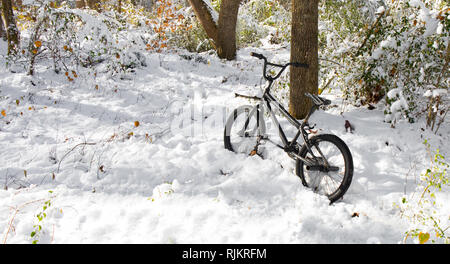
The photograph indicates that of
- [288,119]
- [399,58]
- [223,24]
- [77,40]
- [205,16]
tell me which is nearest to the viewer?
[288,119]

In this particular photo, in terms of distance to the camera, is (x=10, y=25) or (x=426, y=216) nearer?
(x=426, y=216)

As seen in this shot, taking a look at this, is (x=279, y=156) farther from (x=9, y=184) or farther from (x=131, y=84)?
(x=131, y=84)

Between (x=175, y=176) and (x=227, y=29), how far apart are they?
19.0 feet

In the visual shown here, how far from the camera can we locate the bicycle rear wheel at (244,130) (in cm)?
400

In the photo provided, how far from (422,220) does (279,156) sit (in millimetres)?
1773

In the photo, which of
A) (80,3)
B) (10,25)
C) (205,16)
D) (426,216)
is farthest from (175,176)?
(80,3)

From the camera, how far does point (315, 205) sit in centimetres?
299

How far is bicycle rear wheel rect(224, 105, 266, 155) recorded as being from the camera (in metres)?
4.00

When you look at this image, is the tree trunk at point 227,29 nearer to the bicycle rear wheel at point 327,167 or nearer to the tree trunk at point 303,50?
the tree trunk at point 303,50

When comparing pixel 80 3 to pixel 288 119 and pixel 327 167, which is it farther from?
pixel 327 167

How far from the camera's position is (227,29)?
26.9 ft

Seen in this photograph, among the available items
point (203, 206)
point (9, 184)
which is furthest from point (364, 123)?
point (9, 184)

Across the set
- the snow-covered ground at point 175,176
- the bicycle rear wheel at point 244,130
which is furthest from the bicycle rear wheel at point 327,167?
the bicycle rear wheel at point 244,130

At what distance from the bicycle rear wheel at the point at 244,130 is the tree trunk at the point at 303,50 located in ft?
2.73
